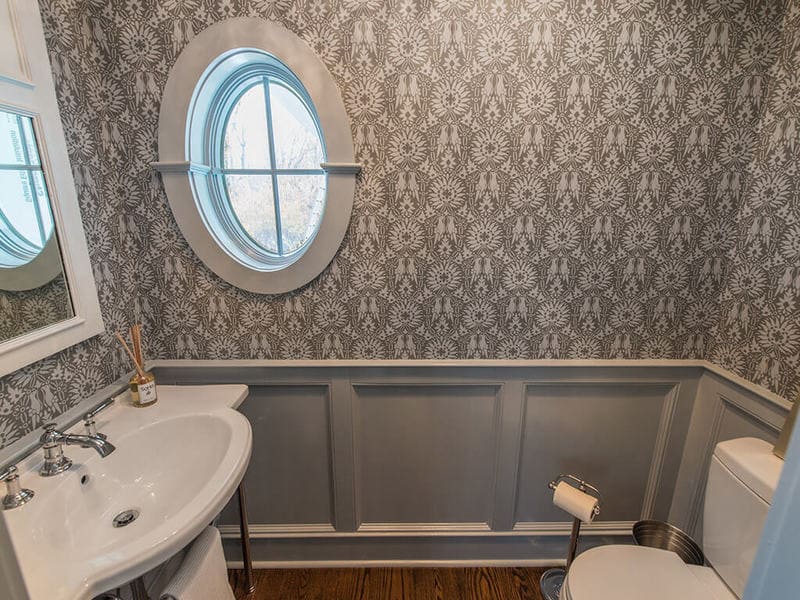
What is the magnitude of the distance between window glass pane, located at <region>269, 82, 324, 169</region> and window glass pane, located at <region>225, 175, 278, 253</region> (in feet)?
0.36

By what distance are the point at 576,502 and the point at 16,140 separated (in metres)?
1.94

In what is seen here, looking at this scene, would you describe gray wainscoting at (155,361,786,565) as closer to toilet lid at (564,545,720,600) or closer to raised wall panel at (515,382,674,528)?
raised wall panel at (515,382,674,528)

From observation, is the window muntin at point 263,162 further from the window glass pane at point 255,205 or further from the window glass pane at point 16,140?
the window glass pane at point 16,140

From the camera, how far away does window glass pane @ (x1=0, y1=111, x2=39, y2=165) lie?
898 mm

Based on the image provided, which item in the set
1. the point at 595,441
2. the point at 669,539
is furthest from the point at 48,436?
the point at 669,539

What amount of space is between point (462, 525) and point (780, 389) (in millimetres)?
1208

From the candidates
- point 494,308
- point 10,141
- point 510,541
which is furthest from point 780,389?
point 10,141

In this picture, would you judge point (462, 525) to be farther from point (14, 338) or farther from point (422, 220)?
point (14, 338)

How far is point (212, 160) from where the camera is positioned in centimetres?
139

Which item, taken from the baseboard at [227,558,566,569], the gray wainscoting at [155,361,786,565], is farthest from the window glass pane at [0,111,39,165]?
the baseboard at [227,558,566,569]

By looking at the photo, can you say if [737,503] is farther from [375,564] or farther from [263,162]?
[263,162]

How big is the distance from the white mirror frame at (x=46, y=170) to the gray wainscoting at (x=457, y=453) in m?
0.39

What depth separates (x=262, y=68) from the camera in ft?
4.35

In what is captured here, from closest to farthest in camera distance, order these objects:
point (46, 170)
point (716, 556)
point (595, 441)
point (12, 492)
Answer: point (12, 492), point (46, 170), point (716, 556), point (595, 441)
